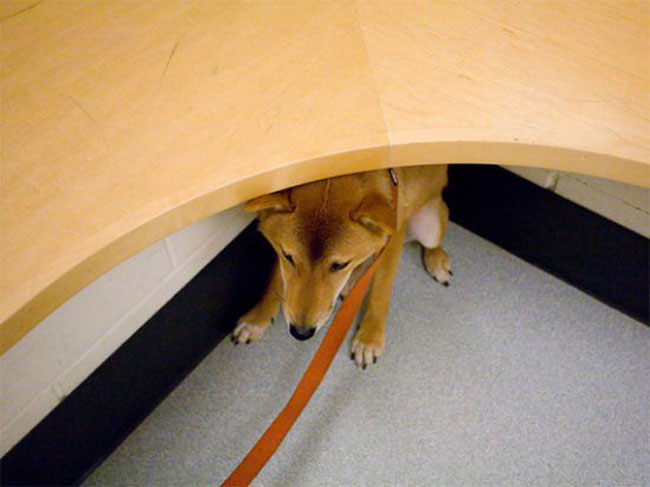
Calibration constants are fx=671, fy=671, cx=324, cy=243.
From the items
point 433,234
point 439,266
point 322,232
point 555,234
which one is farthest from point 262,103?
point 555,234

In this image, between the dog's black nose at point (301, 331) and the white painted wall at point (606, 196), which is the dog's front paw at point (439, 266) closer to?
the white painted wall at point (606, 196)

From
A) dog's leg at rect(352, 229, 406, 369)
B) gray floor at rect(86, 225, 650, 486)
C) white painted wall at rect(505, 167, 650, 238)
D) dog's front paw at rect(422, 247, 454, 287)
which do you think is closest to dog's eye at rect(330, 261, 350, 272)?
dog's leg at rect(352, 229, 406, 369)

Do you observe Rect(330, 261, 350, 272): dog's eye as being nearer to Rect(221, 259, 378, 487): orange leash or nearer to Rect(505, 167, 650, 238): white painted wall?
Rect(221, 259, 378, 487): orange leash

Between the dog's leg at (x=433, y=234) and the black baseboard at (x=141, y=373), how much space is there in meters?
0.39

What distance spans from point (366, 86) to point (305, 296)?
51cm

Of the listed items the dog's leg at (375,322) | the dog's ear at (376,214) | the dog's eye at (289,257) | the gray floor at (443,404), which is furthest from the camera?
the dog's leg at (375,322)

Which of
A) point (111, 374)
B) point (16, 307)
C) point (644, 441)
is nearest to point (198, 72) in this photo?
point (16, 307)

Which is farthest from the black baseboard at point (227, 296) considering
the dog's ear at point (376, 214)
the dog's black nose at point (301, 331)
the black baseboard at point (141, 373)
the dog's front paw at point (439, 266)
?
the dog's ear at point (376, 214)

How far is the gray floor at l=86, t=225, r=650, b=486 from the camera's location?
1461mm

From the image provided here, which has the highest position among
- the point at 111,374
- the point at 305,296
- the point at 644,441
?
the point at 305,296

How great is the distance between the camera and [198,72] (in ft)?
3.03

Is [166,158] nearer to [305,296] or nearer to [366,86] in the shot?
[366,86]

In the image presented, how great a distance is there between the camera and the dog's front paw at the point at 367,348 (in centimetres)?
163

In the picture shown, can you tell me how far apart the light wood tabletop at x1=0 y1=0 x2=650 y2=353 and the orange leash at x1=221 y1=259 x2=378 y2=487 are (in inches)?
18.3
